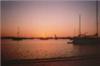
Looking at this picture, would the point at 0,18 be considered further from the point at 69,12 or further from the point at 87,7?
the point at 87,7

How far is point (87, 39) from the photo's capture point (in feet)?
5.87

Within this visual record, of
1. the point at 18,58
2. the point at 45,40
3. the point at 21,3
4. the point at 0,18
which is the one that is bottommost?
the point at 18,58

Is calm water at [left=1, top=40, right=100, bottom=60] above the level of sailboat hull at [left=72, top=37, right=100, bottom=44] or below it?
below

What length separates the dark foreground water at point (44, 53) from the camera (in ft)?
5.65

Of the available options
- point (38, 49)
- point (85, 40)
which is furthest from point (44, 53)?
point (85, 40)

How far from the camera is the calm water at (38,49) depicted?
172 cm

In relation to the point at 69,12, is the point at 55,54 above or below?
below

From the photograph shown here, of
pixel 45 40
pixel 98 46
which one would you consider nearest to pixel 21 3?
pixel 45 40

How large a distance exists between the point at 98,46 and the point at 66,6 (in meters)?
0.43

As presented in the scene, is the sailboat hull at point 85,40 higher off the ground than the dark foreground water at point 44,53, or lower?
higher

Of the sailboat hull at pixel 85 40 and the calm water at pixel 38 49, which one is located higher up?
the sailboat hull at pixel 85 40

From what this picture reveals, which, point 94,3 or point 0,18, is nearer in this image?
point 0,18

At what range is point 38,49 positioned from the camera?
175cm

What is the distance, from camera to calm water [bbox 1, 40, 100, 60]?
5.64ft
